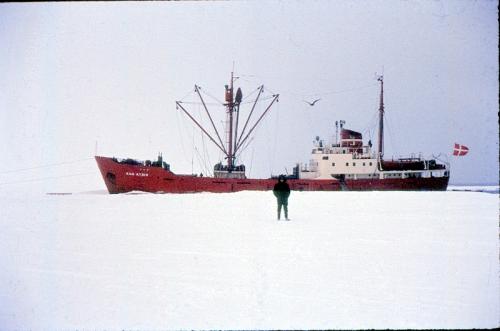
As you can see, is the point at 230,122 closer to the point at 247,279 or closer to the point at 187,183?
the point at 187,183

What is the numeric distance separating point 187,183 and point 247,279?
85.7 ft

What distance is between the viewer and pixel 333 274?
17.5 ft

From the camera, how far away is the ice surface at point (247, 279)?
3916mm

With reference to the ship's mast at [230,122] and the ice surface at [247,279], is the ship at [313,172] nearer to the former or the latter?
the ship's mast at [230,122]

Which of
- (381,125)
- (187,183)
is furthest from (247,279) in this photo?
(381,125)

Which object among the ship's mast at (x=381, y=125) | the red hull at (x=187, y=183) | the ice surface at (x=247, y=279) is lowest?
the ice surface at (x=247, y=279)

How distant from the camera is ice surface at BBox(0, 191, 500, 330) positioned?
3.92m

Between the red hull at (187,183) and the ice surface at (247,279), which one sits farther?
the red hull at (187,183)

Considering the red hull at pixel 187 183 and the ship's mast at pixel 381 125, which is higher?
the ship's mast at pixel 381 125

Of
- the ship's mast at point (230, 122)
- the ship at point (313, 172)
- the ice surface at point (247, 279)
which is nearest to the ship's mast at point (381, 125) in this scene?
the ship at point (313, 172)

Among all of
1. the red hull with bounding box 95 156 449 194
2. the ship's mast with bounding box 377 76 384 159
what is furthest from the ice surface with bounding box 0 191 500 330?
the ship's mast with bounding box 377 76 384 159

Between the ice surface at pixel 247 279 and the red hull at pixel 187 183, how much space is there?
2065 centimetres

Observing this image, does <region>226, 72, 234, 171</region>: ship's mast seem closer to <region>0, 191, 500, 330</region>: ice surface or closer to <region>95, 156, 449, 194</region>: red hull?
<region>95, 156, 449, 194</region>: red hull

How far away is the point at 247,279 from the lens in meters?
5.06
